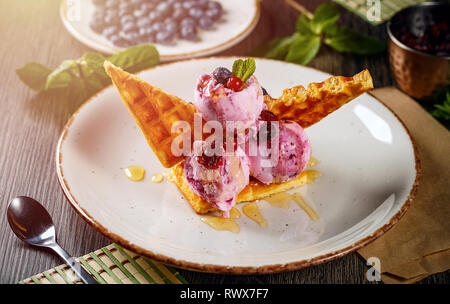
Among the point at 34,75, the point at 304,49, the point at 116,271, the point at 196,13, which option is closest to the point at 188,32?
the point at 196,13

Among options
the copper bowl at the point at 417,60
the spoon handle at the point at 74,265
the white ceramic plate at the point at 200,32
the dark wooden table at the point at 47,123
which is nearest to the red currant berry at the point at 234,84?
the dark wooden table at the point at 47,123

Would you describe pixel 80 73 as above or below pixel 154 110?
below

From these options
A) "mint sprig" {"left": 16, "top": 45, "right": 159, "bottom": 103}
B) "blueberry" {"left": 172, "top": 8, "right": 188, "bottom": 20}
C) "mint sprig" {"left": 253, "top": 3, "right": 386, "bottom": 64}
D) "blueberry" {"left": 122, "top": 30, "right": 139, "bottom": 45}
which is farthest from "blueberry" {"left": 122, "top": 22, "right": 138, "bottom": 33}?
"mint sprig" {"left": 253, "top": 3, "right": 386, "bottom": 64}

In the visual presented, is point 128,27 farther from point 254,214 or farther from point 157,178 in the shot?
point 254,214

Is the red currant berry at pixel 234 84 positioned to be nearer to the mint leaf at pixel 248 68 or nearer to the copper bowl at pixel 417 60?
the mint leaf at pixel 248 68

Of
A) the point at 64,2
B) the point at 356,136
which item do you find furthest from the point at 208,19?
the point at 356,136

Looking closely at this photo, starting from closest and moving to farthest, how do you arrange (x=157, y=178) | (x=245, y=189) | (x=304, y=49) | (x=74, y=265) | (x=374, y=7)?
(x=74, y=265) → (x=245, y=189) → (x=157, y=178) → (x=304, y=49) → (x=374, y=7)

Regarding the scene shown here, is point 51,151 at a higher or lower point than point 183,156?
lower

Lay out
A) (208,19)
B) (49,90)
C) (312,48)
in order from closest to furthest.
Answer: (49,90)
(312,48)
(208,19)

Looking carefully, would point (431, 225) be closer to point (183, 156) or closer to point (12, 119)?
point (183, 156)
